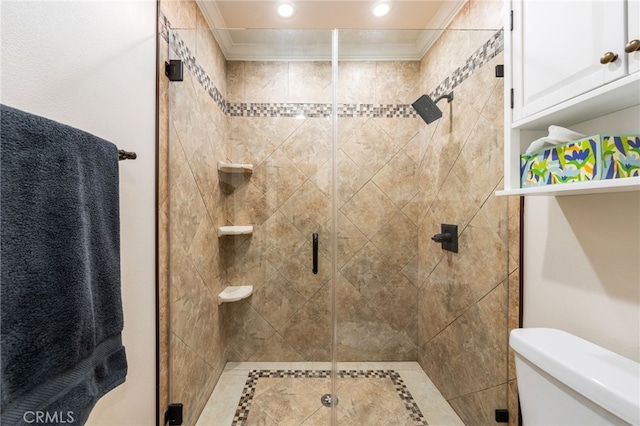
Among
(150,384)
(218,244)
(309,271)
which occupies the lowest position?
(150,384)

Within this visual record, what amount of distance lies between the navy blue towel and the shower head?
147 centimetres

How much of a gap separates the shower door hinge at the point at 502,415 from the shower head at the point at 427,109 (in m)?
1.52

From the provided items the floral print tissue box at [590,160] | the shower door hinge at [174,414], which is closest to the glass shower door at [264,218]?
the shower door hinge at [174,414]

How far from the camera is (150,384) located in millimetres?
1134

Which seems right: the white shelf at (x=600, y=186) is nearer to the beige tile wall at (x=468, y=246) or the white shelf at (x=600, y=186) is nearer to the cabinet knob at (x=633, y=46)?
the cabinet knob at (x=633, y=46)

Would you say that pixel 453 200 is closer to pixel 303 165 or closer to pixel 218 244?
pixel 303 165

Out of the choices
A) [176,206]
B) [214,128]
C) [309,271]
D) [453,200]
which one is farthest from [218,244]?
[453,200]

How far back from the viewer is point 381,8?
5.26 feet

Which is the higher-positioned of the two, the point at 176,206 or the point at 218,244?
the point at 176,206

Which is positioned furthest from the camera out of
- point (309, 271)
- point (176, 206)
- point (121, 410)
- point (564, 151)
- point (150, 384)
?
point (309, 271)

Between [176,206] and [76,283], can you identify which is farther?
[176,206]

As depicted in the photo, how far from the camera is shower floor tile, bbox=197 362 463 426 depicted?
136 cm

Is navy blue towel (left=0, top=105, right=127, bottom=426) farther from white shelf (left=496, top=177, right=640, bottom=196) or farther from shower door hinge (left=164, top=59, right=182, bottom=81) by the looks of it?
white shelf (left=496, top=177, right=640, bottom=196)

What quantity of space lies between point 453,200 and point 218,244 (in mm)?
1350
